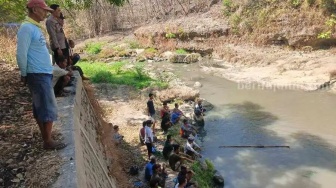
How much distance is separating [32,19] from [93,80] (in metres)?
16.1

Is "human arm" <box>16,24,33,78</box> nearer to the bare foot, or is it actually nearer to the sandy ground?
the bare foot

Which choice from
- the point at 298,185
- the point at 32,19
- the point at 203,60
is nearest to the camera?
the point at 32,19

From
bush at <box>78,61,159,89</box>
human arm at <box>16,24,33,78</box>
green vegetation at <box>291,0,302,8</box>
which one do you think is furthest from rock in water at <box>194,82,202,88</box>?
human arm at <box>16,24,33,78</box>

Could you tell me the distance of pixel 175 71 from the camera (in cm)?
2392

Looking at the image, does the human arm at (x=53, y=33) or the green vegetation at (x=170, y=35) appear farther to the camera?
the green vegetation at (x=170, y=35)

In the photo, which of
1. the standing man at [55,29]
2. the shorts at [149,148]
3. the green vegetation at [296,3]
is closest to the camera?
the standing man at [55,29]

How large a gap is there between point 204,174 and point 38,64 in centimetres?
718

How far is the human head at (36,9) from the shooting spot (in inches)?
155

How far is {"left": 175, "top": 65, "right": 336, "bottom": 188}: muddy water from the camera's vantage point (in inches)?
422

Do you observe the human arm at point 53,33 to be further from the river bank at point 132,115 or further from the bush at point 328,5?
the bush at point 328,5

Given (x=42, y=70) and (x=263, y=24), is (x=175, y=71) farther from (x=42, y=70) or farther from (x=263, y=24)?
(x=42, y=70)

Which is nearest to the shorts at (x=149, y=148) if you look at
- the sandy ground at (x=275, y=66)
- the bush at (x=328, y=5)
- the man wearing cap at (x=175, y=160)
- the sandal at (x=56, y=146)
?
the man wearing cap at (x=175, y=160)

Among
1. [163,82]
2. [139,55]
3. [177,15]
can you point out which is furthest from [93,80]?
[177,15]

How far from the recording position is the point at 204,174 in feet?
33.8
